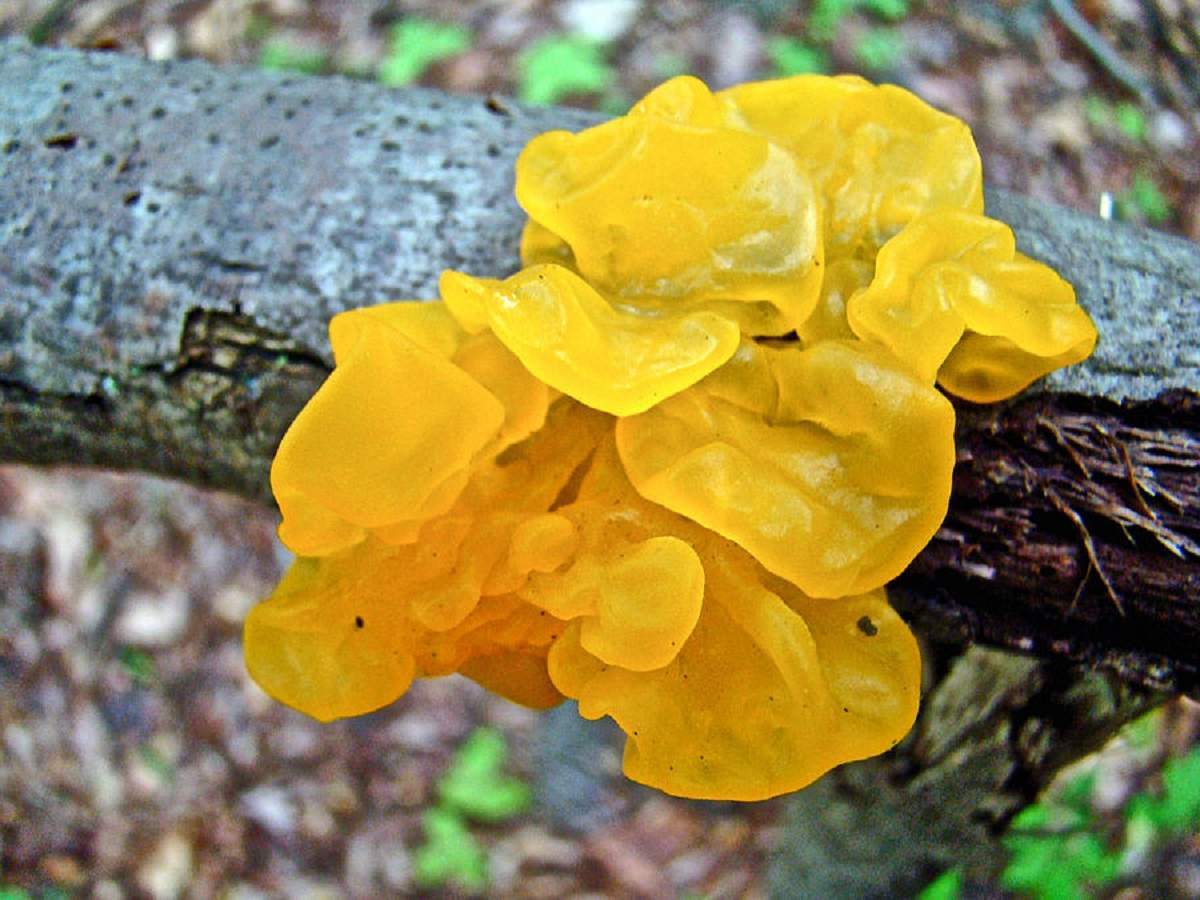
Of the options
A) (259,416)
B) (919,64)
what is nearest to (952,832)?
(259,416)

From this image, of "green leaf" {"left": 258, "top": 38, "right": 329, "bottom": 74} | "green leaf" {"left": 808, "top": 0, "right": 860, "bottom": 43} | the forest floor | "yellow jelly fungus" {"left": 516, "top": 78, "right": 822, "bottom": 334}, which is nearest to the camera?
"yellow jelly fungus" {"left": 516, "top": 78, "right": 822, "bottom": 334}

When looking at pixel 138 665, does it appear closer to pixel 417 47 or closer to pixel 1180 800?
pixel 417 47

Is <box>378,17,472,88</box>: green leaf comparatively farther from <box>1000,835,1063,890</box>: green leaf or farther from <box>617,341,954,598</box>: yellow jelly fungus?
<box>1000,835,1063,890</box>: green leaf

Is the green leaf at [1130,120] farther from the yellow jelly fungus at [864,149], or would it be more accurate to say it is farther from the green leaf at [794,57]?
the yellow jelly fungus at [864,149]

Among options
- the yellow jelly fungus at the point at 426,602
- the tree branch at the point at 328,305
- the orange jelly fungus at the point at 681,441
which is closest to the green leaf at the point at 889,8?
the tree branch at the point at 328,305

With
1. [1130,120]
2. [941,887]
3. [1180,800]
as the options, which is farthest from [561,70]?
[1180,800]

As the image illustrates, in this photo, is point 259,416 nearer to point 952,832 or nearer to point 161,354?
point 161,354

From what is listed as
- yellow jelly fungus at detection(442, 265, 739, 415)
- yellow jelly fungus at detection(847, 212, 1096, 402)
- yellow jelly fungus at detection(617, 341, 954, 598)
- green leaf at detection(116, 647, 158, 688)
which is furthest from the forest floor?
yellow jelly fungus at detection(442, 265, 739, 415)

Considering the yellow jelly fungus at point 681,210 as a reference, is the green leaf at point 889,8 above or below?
below
